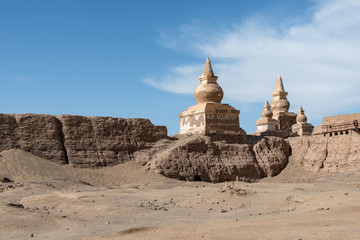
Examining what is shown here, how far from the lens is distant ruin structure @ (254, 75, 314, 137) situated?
43.7 metres

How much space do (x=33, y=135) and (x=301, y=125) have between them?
27.9m

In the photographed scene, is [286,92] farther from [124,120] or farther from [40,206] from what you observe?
[40,206]

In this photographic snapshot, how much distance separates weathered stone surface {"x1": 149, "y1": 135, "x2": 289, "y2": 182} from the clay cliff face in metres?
1.78

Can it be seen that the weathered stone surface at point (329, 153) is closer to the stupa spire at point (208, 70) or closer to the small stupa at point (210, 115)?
the small stupa at point (210, 115)

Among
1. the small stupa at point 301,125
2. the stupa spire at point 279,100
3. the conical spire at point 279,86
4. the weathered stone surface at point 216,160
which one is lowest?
the weathered stone surface at point 216,160

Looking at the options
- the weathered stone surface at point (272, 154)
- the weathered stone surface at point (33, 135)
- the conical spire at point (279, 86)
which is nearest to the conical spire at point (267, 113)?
the conical spire at point (279, 86)

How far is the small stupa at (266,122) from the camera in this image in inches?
1718

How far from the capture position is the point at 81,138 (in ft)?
80.2

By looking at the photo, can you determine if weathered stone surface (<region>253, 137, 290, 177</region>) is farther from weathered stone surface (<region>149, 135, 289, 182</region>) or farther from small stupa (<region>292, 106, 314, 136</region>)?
small stupa (<region>292, 106, 314, 136</region>)

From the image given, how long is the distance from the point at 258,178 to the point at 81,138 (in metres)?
10.7

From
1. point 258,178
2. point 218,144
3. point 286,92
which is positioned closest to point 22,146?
point 218,144

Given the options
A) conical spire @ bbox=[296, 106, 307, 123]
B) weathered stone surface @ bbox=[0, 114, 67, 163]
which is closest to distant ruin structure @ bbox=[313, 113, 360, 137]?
conical spire @ bbox=[296, 106, 307, 123]

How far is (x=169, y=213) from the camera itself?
12320 mm

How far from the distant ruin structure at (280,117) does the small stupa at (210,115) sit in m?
13.5
